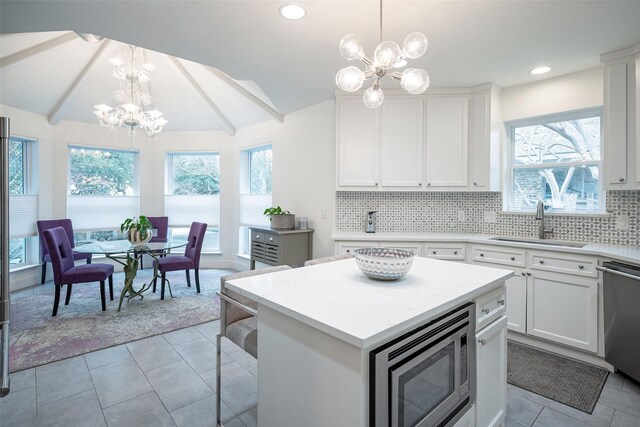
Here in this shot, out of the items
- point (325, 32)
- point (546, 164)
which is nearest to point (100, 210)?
point (325, 32)

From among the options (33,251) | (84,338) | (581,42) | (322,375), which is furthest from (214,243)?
(581,42)

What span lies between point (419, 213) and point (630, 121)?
6.48 ft

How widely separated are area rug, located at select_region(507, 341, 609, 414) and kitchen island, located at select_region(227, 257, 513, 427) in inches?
29.8

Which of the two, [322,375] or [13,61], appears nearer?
[322,375]

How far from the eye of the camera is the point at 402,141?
141 inches

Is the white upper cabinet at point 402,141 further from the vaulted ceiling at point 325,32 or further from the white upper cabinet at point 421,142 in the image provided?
the vaulted ceiling at point 325,32

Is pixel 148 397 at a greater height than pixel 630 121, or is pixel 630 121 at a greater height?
pixel 630 121

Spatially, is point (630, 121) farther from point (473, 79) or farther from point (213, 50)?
point (213, 50)

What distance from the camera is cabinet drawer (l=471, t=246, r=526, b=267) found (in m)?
2.85

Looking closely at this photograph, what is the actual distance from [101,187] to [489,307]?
20.3 ft

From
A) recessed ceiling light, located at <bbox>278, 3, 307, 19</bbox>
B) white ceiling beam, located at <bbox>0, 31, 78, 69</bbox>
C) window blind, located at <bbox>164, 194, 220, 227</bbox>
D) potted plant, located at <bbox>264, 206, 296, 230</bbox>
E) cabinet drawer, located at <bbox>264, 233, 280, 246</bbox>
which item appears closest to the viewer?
recessed ceiling light, located at <bbox>278, 3, 307, 19</bbox>

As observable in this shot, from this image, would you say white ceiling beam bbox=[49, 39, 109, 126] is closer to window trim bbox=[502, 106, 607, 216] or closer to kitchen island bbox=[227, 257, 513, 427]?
kitchen island bbox=[227, 257, 513, 427]

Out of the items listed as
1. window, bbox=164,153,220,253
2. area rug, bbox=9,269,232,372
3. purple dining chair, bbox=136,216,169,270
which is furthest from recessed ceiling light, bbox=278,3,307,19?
purple dining chair, bbox=136,216,169,270

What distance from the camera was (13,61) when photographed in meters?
3.57
